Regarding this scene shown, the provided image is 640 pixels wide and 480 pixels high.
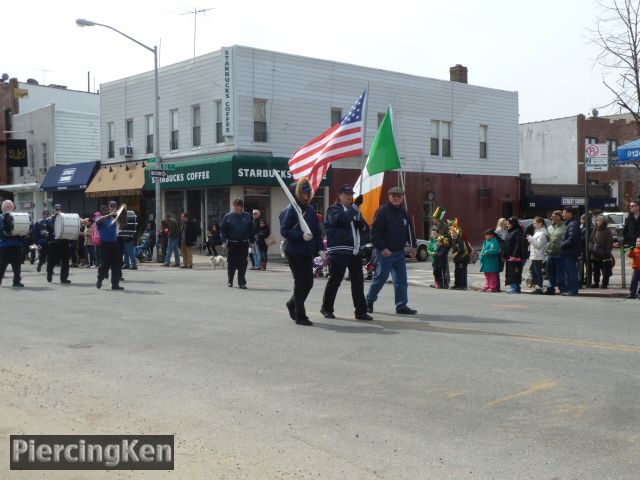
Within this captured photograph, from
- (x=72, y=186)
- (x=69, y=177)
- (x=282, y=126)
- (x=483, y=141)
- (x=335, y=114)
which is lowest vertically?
(x=72, y=186)

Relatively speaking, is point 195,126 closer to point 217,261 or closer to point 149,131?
point 149,131

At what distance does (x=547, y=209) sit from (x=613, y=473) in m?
42.1

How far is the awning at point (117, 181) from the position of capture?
36.6 meters

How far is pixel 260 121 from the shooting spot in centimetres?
3331

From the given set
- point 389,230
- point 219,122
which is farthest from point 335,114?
point 389,230

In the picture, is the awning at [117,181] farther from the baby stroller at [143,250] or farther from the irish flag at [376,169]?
the irish flag at [376,169]

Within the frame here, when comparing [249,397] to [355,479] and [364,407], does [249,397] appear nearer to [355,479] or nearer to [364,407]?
[364,407]

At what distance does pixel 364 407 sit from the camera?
6.39 m

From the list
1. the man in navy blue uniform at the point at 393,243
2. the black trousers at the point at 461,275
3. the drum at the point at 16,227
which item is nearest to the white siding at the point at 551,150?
the black trousers at the point at 461,275

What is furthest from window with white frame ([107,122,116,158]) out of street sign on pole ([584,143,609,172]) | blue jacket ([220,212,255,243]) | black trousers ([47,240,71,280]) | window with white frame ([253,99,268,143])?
street sign on pole ([584,143,609,172])

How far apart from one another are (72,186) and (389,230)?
109 ft

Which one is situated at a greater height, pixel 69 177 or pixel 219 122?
pixel 219 122

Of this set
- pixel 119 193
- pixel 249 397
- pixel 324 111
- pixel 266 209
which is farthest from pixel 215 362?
pixel 119 193

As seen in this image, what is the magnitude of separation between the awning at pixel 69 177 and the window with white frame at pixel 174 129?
6.50 meters
